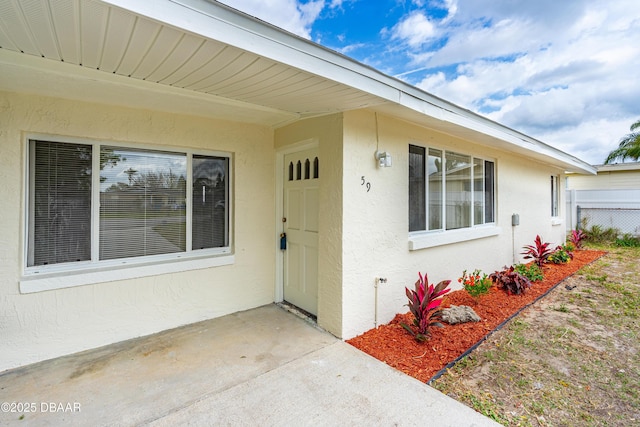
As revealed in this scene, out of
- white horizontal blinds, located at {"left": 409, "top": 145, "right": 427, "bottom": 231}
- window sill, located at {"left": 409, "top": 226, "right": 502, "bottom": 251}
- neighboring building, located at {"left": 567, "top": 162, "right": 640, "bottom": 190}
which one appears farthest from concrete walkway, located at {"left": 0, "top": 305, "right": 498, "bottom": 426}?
neighboring building, located at {"left": 567, "top": 162, "right": 640, "bottom": 190}

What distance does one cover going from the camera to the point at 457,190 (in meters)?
5.28

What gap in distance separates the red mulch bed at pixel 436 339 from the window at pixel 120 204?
2.51m

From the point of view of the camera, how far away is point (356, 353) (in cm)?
315

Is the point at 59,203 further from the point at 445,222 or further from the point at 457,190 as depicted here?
the point at 457,190

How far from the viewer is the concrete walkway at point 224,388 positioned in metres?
2.19

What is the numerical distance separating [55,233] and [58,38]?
223 centimetres

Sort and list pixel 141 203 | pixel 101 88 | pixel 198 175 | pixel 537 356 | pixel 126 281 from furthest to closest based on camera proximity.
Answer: pixel 198 175, pixel 141 203, pixel 126 281, pixel 537 356, pixel 101 88

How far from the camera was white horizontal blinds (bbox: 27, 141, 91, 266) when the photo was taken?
119 inches

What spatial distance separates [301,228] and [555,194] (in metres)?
10.3

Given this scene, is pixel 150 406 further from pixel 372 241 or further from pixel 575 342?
pixel 575 342

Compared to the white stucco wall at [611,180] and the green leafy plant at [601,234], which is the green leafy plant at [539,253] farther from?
the white stucco wall at [611,180]

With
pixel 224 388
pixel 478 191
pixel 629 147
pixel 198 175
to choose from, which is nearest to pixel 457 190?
pixel 478 191

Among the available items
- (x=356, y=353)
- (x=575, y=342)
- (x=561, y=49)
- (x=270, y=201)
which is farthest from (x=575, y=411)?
(x=561, y=49)

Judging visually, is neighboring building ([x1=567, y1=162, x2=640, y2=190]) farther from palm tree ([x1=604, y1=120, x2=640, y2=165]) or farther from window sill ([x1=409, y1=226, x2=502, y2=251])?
window sill ([x1=409, y1=226, x2=502, y2=251])
